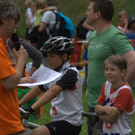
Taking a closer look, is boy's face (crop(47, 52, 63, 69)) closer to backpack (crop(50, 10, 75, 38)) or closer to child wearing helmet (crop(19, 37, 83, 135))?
child wearing helmet (crop(19, 37, 83, 135))

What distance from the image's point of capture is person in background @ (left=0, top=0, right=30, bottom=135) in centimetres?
242

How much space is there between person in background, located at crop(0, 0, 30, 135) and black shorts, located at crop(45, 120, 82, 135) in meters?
0.58

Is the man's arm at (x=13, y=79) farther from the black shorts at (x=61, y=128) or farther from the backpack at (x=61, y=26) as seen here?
the backpack at (x=61, y=26)

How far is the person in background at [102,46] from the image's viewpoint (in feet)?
10.8

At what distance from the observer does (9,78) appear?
2.42 metres

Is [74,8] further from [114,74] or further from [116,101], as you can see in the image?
[116,101]

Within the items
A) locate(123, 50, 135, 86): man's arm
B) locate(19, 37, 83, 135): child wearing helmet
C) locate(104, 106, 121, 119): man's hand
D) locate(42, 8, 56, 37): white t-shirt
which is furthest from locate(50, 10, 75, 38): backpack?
locate(104, 106, 121, 119): man's hand

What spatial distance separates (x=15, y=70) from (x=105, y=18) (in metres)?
1.64

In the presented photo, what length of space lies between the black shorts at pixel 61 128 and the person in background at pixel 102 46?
568mm

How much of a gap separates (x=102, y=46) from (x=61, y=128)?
3.82 feet

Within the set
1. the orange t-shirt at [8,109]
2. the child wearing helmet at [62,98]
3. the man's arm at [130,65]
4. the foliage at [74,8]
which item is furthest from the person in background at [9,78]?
the foliage at [74,8]

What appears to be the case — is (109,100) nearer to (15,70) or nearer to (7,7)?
(15,70)

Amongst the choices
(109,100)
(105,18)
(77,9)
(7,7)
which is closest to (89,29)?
(105,18)

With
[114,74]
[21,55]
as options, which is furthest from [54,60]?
[21,55]
